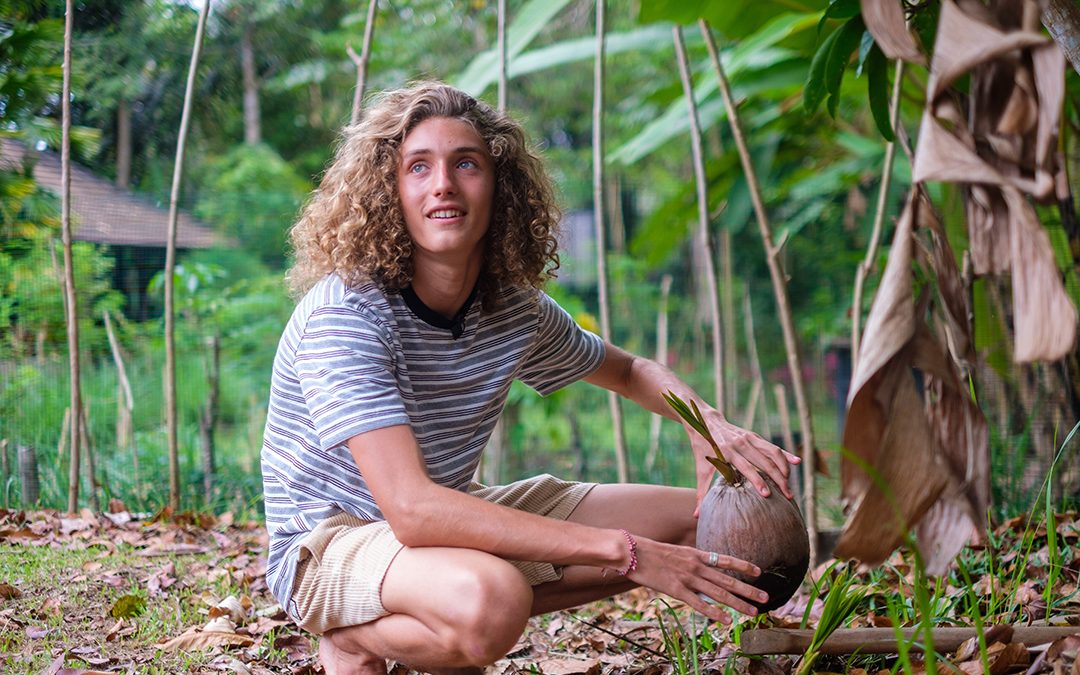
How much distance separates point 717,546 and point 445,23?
9721mm

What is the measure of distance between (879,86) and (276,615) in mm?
2017

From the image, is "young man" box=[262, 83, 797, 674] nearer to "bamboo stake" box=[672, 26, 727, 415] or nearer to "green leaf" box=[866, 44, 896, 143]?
"green leaf" box=[866, 44, 896, 143]

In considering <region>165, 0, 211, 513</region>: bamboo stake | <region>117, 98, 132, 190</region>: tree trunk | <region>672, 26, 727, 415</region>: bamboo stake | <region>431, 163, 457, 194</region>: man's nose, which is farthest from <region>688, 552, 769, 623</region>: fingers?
<region>117, 98, 132, 190</region>: tree trunk

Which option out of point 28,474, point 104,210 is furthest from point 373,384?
point 104,210

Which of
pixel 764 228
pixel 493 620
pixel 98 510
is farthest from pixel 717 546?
pixel 98 510

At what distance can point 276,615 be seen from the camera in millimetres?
2672

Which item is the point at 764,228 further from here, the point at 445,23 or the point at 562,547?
the point at 445,23

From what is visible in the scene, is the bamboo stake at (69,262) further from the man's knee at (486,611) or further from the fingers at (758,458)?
the fingers at (758,458)

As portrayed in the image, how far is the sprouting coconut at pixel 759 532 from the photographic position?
1.81 meters

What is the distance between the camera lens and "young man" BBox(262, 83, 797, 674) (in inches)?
71.1

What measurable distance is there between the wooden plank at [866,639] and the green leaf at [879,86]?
3.30 feet

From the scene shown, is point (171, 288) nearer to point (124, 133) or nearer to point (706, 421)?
point (706, 421)

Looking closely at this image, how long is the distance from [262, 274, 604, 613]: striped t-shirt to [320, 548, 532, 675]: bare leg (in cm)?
27

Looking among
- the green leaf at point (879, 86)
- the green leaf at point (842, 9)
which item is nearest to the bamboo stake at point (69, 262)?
the green leaf at point (842, 9)
